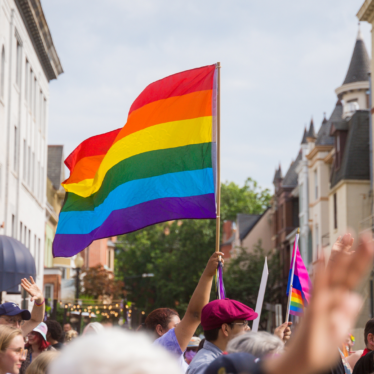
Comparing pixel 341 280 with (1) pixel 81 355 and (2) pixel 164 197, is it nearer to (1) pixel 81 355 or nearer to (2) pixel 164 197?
(1) pixel 81 355

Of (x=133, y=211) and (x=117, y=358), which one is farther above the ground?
(x=133, y=211)

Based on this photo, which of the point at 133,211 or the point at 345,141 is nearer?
the point at 133,211

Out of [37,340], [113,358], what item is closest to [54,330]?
[37,340]

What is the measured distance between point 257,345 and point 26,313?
4789 mm

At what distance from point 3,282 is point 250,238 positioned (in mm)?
51293

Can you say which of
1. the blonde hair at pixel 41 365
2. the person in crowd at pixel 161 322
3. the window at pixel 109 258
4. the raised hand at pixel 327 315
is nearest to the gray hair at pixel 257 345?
the raised hand at pixel 327 315

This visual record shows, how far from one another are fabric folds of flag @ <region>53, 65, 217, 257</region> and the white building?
14.8 meters

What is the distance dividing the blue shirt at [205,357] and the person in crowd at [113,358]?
201cm

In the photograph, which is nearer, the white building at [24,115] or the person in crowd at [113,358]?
the person in crowd at [113,358]

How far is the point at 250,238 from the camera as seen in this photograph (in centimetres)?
6856

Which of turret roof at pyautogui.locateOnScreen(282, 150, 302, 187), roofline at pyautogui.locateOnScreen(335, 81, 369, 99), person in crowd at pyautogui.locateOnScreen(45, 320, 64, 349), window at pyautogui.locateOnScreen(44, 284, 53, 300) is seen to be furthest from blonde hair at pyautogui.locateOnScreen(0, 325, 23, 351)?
turret roof at pyautogui.locateOnScreen(282, 150, 302, 187)

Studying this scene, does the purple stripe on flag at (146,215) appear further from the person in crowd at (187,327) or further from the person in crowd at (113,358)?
the person in crowd at (113,358)

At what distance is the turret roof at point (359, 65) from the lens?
44031 mm

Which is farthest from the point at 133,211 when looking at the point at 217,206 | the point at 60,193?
the point at 60,193
